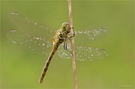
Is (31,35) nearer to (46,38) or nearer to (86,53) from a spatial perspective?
(46,38)

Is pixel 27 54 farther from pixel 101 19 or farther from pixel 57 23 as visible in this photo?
pixel 101 19

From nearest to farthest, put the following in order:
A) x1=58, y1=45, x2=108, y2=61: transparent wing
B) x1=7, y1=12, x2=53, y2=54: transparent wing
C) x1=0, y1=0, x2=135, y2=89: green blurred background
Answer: x1=58, y1=45, x2=108, y2=61: transparent wing, x1=7, y1=12, x2=53, y2=54: transparent wing, x1=0, y1=0, x2=135, y2=89: green blurred background

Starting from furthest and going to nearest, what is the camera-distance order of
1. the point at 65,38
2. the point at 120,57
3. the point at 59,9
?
1. the point at 59,9
2. the point at 120,57
3. the point at 65,38

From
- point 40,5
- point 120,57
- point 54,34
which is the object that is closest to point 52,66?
point 120,57

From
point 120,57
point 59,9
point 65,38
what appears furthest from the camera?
point 59,9

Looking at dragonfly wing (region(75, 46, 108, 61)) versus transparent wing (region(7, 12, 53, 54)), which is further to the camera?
transparent wing (region(7, 12, 53, 54))

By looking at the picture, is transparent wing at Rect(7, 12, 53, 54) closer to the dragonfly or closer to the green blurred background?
the dragonfly

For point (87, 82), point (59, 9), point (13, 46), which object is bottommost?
point (87, 82)

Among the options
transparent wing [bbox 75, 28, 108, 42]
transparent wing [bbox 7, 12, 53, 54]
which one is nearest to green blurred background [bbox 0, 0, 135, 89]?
transparent wing [bbox 7, 12, 53, 54]
